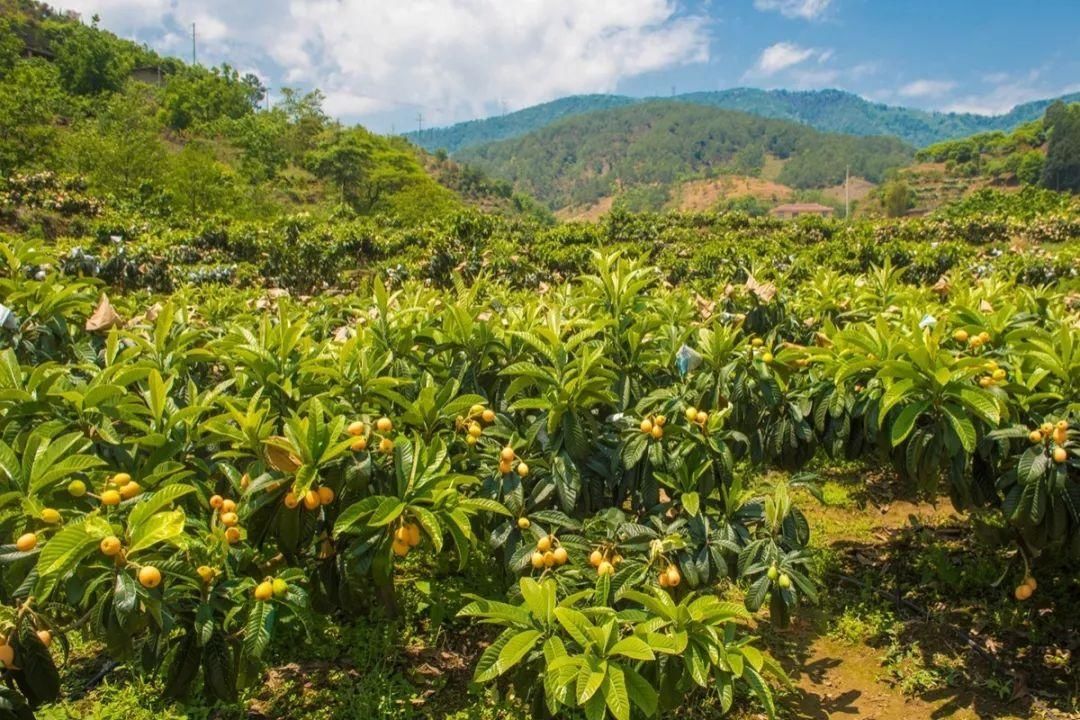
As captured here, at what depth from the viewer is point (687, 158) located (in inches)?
6412

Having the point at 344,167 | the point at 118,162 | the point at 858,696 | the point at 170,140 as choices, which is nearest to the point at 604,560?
the point at 858,696

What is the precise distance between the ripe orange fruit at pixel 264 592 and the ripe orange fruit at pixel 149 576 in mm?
272

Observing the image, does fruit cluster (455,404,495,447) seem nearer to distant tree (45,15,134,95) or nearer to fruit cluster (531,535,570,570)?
fruit cluster (531,535,570,570)


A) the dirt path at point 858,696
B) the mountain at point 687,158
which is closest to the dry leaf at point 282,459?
the dirt path at point 858,696

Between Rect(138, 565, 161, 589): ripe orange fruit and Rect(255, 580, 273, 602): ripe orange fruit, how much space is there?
0.27 meters

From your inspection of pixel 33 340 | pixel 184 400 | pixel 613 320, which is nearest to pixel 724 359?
pixel 613 320

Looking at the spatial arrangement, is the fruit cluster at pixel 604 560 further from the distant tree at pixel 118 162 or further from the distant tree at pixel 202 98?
the distant tree at pixel 202 98

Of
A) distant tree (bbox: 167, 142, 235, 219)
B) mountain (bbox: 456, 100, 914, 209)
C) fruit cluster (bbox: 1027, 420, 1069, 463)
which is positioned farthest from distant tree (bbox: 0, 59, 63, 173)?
mountain (bbox: 456, 100, 914, 209)

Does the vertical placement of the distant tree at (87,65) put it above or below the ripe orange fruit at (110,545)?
above

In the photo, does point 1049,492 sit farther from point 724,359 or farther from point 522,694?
point 522,694

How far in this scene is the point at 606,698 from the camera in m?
1.47

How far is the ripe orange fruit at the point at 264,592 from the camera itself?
1.69 m

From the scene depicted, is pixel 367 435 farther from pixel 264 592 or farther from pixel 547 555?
pixel 547 555

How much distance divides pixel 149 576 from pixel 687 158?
173 m
